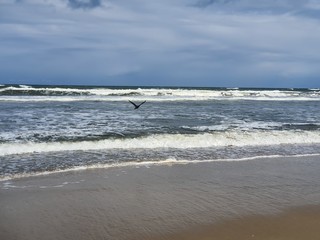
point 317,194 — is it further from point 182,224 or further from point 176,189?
point 182,224

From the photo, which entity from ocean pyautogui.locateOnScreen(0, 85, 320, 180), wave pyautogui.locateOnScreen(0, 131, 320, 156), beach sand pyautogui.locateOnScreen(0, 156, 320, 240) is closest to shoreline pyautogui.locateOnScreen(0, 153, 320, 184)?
ocean pyautogui.locateOnScreen(0, 85, 320, 180)

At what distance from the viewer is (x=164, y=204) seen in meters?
5.64

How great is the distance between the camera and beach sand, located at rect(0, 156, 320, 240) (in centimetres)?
463

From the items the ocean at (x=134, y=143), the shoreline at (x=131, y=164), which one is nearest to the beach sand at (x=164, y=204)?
the shoreline at (x=131, y=164)

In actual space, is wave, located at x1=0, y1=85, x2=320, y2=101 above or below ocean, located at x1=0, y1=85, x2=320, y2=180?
above

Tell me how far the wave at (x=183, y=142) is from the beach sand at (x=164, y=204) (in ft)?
8.37

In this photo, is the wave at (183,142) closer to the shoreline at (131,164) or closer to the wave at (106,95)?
the shoreline at (131,164)

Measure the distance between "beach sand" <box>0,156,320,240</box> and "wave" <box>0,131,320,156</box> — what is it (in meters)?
2.55

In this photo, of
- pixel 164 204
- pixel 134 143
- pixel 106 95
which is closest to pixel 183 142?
pixel 134 143

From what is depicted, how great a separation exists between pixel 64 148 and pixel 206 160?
11.5 feet

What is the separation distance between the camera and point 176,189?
6.47m

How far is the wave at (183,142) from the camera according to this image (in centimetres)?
985

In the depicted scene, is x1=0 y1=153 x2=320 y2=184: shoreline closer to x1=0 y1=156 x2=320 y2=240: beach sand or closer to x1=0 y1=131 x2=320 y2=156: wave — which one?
x1=0 y1=156 x2=320 y2=240: beach sand

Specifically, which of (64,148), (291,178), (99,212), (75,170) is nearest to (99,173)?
(75,170)
